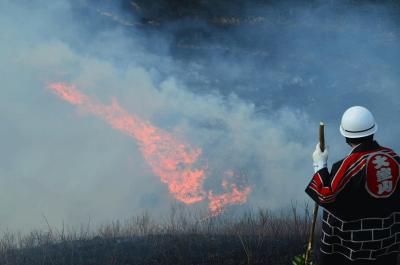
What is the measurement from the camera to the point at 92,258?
28.9 feet

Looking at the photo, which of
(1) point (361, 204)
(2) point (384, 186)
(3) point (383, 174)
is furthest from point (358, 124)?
(1) point (361, 204)

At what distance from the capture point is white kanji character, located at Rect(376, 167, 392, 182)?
16.7 feet

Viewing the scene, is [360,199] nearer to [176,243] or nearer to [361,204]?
[361,204]

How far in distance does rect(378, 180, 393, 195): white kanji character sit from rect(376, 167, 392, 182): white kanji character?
0.13 ft

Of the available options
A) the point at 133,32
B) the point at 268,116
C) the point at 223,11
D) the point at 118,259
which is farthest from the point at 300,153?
the point at 118,259

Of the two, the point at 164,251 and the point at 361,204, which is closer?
the point at 361,204

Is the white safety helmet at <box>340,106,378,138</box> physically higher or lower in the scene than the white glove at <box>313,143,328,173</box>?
higher

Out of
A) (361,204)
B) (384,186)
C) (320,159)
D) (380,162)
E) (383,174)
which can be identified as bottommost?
(361,204)

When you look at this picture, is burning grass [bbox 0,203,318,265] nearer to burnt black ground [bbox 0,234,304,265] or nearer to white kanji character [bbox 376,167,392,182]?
burnt black ground [bbox 0,234,304,265]

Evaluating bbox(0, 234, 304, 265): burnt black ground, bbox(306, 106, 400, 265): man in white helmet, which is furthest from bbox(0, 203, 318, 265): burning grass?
bbox(306, 106, 400, 265): man in white helmet

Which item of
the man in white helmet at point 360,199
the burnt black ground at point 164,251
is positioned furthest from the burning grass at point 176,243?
the man in white helmet at point 360,199

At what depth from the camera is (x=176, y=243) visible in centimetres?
938

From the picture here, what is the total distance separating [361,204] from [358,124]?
0.78 metres

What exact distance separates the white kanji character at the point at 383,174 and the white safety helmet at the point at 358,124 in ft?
1.28
